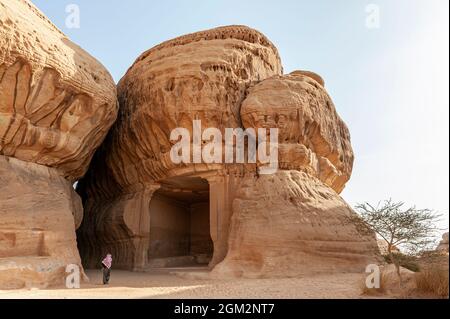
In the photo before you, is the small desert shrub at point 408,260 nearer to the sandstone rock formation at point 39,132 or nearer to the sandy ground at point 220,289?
the sandy ground at point 220,289

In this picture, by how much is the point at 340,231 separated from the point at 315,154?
128 inches

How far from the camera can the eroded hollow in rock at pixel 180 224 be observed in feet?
46.5

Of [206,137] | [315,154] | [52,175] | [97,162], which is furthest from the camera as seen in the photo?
[97,162]

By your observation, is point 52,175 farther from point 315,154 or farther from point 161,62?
point 315,154

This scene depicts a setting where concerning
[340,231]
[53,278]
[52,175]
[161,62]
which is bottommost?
[53,278]

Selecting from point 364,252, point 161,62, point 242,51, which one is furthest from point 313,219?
point 161,62

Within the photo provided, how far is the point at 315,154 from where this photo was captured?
507 inches

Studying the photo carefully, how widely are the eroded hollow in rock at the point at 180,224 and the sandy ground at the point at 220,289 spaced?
15.0 feet

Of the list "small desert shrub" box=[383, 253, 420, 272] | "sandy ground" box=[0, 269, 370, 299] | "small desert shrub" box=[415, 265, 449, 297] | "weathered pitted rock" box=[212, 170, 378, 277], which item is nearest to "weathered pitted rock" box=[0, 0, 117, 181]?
"sandy ground" box=[0, 269, 370, 299]

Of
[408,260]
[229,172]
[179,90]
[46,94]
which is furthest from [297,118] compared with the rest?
[46,94]

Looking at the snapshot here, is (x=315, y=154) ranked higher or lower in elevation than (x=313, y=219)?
higher

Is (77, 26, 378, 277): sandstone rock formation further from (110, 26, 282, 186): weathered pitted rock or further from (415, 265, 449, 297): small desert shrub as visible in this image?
(415, 265, 449, 297): small desert shrub

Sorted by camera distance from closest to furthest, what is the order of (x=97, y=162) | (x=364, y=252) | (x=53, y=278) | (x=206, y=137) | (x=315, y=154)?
1. (x=53, y=278)
2. (x=364, y=252)
3. (x=206, y=137)
4. (x=315, y=154)
5. (x=97, y=162)

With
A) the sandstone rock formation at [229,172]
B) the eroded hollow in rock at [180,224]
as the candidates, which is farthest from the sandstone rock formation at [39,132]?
the eroded hollow in rock at [180,224]
